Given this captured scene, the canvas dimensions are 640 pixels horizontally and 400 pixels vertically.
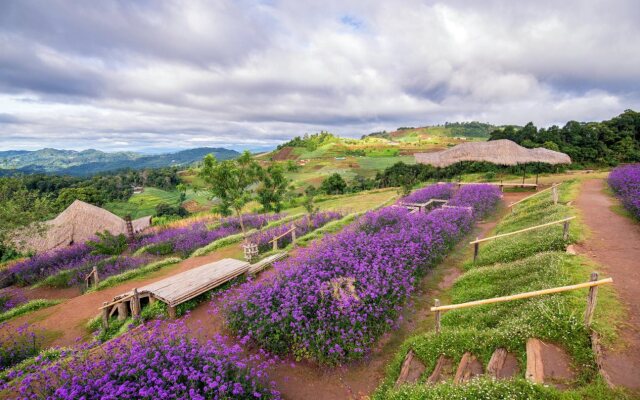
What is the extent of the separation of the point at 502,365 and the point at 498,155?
61.1 ft

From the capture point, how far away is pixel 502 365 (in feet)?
13.7

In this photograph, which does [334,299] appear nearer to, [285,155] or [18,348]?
[18,348]

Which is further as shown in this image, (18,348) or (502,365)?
(18,348)

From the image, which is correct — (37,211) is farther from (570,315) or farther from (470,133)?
(470,133)

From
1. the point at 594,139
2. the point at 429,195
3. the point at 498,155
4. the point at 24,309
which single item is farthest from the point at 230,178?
the point at 594,139

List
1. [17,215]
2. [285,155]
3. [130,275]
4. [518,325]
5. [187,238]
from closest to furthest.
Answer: [518,325] → [130,275] → [17,215] → [187,238] → [285,155]

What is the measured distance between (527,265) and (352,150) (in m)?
79.2

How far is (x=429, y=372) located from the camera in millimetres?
4629

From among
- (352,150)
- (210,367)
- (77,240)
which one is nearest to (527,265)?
(210,367)

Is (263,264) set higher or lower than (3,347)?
higher

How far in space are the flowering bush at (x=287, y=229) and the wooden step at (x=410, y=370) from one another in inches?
336

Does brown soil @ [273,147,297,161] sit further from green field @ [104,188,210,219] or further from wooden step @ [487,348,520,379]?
wooden step @ [487,348,520,379]

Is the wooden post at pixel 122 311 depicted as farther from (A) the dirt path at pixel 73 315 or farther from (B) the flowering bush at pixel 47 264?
(B) the flowering bush at pixel 47 264

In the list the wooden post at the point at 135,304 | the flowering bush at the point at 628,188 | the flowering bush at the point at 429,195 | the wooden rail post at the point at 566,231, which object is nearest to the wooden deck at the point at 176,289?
the wooden post at the point at 135,304
